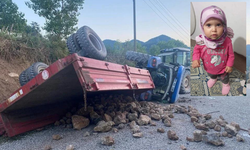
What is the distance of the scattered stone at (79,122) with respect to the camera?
12.1 ft

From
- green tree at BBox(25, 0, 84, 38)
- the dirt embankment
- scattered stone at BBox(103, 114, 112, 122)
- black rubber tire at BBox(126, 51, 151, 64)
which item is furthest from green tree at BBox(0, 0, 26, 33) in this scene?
scattered stone at BBox(103, 114, 112, 122)

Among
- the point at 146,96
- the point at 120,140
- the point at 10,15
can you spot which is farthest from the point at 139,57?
the point at 10,15

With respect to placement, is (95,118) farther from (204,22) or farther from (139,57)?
(139,57)

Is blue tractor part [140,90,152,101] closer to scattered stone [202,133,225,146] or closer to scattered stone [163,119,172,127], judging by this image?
scattered stone [163,119,172,127]

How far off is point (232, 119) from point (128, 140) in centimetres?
278

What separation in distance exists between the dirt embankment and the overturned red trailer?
2.35 meters

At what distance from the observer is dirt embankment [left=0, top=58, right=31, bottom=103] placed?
593 cm

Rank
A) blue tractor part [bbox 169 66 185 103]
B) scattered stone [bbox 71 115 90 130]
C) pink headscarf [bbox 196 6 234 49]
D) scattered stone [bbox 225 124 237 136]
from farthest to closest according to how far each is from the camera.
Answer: blue tractor part [bbox 169 66 185 103] → scattered stone [bbox 71 115 90 130] → scattered stone [bbox 225 124 237 136] → pink headscarf [bbox 196 6 234 49]

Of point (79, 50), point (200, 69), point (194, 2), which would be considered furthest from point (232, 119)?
point (79, 50)

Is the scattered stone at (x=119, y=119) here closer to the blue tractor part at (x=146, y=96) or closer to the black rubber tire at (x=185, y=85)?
the blue tractor part at (x=146, y=96)

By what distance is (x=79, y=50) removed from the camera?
15.7 ft

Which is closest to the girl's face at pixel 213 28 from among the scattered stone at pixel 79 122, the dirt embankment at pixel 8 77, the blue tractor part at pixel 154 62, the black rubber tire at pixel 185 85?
the scattered stone at pixel 79 122

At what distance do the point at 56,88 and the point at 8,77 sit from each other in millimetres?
4006

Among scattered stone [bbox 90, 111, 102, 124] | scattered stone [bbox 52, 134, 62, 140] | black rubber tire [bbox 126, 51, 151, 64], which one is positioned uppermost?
black rubber tire [bbox 126, 51, 151, 64]
